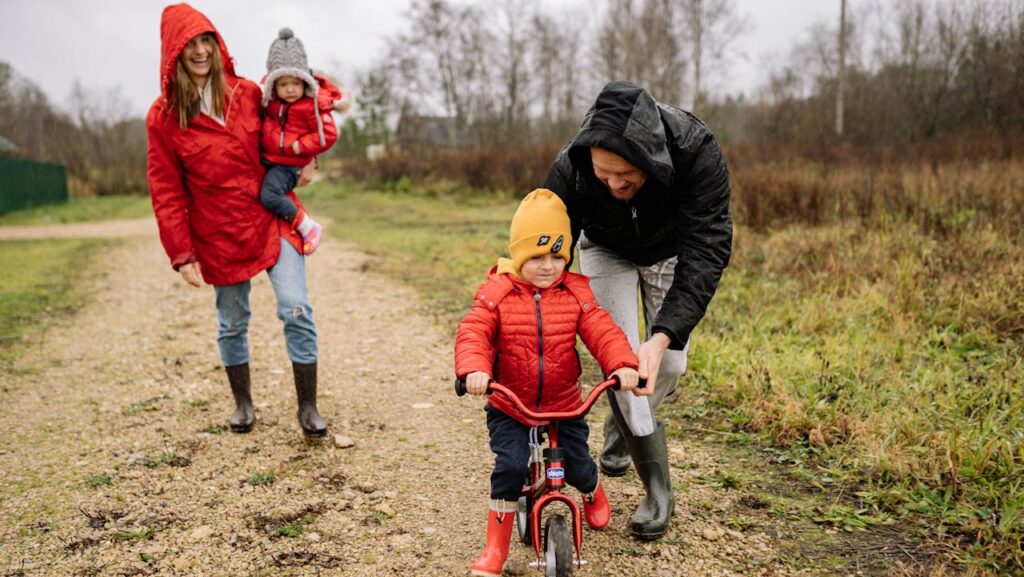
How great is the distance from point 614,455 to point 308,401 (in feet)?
5.97

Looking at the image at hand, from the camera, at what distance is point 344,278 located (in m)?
9.48

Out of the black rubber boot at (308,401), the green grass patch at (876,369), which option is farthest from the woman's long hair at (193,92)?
the green grass patch at (876,369)

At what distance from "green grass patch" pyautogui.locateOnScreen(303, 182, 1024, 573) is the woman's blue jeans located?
2.26 meters

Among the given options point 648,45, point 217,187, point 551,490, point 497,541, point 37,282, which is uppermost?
point 648,45

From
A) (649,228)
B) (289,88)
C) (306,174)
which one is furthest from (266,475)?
(649,228)

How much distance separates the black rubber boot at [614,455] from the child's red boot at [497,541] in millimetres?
1056

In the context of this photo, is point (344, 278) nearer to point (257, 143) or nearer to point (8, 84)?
point (257, 143)

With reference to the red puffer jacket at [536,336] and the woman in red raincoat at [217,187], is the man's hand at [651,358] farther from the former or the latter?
the woman in red raincoat at [217,187]

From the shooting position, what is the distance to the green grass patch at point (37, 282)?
718cm

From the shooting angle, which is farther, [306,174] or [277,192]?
[306,174]

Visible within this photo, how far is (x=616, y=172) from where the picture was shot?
260 cm

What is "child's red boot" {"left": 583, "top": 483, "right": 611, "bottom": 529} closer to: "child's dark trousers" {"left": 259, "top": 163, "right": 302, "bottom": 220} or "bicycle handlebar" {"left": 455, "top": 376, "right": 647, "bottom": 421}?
"bicycle handlebar" {"left": 455, "top": 376, "right": 647, "bottom": 421}

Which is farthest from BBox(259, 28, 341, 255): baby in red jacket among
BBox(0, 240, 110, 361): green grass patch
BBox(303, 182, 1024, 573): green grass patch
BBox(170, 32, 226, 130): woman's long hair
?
BBox(0, 240, 110, 361): green grass patch

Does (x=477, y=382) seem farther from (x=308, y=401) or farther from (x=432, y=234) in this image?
(x=432, y=234)
